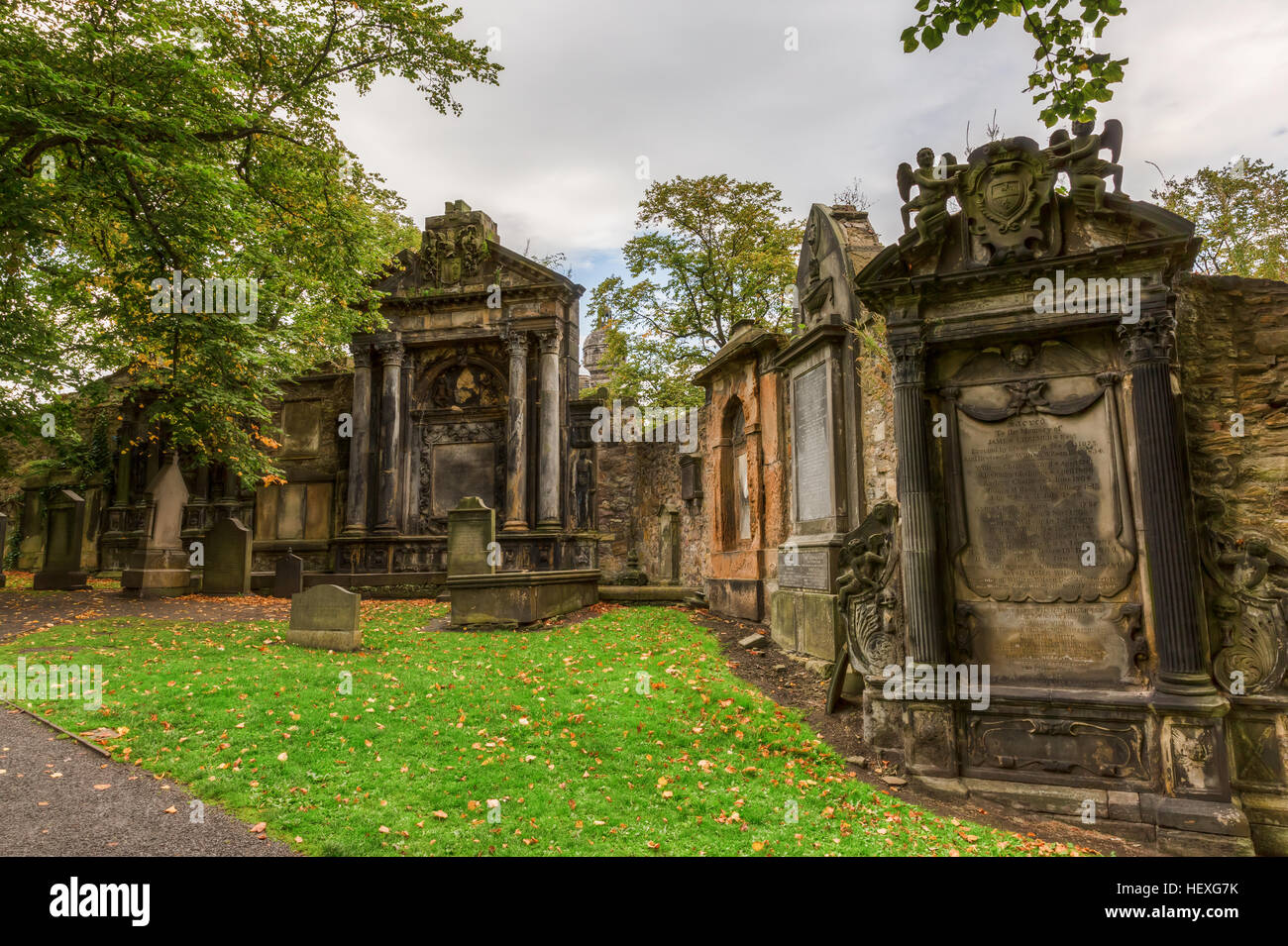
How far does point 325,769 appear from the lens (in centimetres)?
518

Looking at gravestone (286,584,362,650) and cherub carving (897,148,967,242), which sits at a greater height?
cherub carving (897,148,967,242)

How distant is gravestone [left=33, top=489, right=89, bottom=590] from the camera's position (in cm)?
1486

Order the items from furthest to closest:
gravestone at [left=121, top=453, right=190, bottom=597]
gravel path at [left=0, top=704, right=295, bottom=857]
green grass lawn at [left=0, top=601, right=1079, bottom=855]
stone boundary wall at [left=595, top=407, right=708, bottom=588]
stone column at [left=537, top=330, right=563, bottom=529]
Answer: stone boundary wall at [left=595, top=407, right=708, bottom=588] < stone column at [left=537, top=330, right=563, bottom=529] < gravestone at [left=121, top=453, right=190, bottom=597] < green grass lawn at [left=0, top=601, right=1079, bottom=855] < gravel path at [left=0, top=704, right=295, bottom=857]

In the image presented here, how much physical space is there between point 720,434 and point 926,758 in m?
8.80

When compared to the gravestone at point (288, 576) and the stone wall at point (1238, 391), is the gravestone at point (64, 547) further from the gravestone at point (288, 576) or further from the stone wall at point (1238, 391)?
the stone wall at point (1238, 391)

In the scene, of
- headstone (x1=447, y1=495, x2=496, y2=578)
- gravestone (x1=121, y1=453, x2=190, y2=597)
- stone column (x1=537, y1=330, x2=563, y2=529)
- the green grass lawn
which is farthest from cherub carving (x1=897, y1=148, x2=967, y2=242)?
gravestone (x1=121, y1=453, x2=190, y2=597)

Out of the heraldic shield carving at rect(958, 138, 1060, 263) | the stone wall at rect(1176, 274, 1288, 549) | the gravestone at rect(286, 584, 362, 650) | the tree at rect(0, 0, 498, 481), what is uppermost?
the tree at rect(0, 0, 498, 481)

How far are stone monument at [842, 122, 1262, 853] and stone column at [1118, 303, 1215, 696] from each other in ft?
0.05

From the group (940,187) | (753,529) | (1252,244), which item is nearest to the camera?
(940,187)

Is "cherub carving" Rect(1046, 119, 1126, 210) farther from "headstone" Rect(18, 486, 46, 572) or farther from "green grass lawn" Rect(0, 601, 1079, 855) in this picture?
"headstone" Rect(18, 486, 46, 572)

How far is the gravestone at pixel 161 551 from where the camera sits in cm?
1396

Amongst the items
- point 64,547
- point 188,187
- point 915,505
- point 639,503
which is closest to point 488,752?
point 915,505
